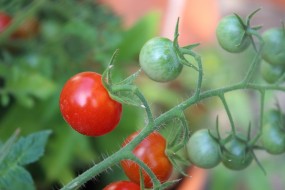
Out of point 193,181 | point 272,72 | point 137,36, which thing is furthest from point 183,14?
point 272,72

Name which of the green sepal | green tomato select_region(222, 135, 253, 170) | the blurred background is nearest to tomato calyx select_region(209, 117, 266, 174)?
green tomato select_region(222, 135, 253, 170)

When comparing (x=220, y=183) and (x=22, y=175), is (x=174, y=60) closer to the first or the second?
(x=22, y=175)

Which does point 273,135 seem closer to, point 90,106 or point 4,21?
point 90,106

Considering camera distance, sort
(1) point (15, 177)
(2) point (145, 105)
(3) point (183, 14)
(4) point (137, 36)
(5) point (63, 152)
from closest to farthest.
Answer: (2) point (145, 105)
(1) point (15, 177)
(5) point (63, 152)
(4) point (137, 36)
(3) point (183, 14)

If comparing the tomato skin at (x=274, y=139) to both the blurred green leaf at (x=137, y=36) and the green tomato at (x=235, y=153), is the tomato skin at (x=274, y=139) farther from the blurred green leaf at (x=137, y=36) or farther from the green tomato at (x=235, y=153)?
the blurred green leaf at (x=137, y=36)

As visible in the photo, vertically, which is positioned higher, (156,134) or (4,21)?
(4,21)

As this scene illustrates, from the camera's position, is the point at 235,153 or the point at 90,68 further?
the point at 90,68
